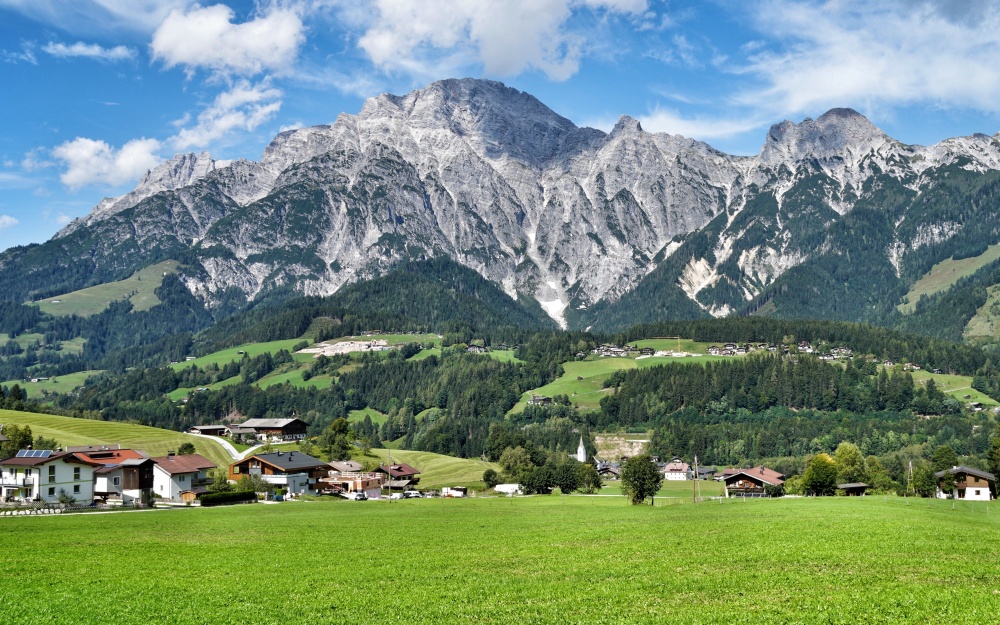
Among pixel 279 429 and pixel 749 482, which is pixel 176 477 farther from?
pixel 749 482

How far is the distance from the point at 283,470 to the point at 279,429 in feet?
216

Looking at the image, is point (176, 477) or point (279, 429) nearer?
point (176, 477)

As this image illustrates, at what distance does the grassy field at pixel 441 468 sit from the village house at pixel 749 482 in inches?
1589

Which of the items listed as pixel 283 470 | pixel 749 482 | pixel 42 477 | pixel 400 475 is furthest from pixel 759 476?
pixel 42 477

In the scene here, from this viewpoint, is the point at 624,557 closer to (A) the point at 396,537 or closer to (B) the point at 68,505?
(A) the point at 396,537

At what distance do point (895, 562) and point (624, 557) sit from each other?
11527 mm

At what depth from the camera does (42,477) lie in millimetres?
87188

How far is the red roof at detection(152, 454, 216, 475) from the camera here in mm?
100062

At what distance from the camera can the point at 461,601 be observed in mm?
28141

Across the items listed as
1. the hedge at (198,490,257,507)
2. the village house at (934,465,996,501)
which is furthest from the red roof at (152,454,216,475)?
the village house at (934,465,996,501)

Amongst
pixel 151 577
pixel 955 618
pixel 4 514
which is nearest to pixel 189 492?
pixel 4 514

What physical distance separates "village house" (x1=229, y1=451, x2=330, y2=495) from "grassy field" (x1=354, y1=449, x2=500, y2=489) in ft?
55.8

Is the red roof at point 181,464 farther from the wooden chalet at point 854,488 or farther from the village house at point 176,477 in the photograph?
the wooden chalet at point 854,488

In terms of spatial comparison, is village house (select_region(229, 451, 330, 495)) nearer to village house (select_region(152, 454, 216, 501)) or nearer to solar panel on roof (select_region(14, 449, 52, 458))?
village house (select_region(152, 454, 216, 501))
